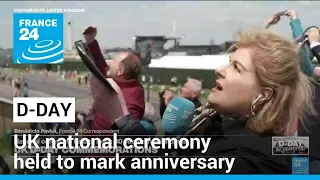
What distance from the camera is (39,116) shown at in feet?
10.8

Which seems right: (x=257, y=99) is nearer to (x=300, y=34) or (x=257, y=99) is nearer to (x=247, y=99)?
(x=247, y=99)

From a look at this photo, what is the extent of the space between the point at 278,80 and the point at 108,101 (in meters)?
1.17

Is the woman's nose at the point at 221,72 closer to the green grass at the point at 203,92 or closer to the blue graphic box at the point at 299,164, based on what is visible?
the green grass at the point at 203,92

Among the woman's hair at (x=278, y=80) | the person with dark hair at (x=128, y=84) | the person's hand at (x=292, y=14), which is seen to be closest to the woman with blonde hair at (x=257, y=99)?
the woman's hair at (x=278, y=80)

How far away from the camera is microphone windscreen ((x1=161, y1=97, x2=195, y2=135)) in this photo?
3.30 meters

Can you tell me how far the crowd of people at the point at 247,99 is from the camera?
10.3ft

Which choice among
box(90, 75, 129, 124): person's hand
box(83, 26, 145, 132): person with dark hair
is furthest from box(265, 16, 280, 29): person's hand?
box(90, 75, 129, 124): person's hand

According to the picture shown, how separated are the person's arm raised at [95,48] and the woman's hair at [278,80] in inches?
37.3

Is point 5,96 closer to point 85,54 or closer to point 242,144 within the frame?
point 85,54

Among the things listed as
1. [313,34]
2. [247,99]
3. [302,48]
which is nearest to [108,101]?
[247,99]

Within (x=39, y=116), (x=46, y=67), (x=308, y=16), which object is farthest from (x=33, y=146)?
(x=308, y=16)

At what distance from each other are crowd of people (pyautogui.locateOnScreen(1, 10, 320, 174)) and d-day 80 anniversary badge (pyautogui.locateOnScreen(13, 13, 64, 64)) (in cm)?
22

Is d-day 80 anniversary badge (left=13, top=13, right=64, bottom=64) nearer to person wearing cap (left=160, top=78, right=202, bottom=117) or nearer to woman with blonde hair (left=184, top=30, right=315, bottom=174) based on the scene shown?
person wearing cap (left=160, top=78, right=202, bottom=117)

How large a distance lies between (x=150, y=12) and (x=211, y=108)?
31.5 inches
